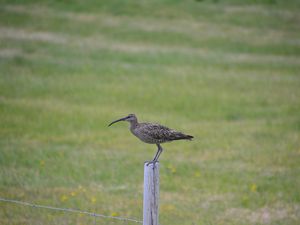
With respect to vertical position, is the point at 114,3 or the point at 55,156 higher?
the point at 114,3

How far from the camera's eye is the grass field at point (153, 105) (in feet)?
39.6

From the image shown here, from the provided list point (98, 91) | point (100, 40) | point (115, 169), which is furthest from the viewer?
point (100, 40)

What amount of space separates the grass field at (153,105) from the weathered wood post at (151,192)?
3.63 metres

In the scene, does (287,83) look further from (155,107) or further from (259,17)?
(259,17)


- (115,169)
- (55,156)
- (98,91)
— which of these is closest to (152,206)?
(115,169)

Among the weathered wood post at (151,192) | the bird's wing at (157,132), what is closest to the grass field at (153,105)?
the bird's wing at (157,132)

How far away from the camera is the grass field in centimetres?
1207

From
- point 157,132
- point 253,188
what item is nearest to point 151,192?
point 157,132

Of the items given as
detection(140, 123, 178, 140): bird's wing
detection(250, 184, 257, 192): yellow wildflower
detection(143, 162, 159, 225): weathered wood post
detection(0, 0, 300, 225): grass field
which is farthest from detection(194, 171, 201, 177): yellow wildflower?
detection(143, 162, 159, 225): weathered wood post

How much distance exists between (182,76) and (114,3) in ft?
46.3

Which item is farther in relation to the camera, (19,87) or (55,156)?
(19,87)

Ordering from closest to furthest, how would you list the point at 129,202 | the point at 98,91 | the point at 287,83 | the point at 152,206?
the point at 152,206 → the point at 129,202 → the point at 98,91 → the point at 287,83

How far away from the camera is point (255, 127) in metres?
18.2

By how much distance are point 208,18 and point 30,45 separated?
1059 centimetres
